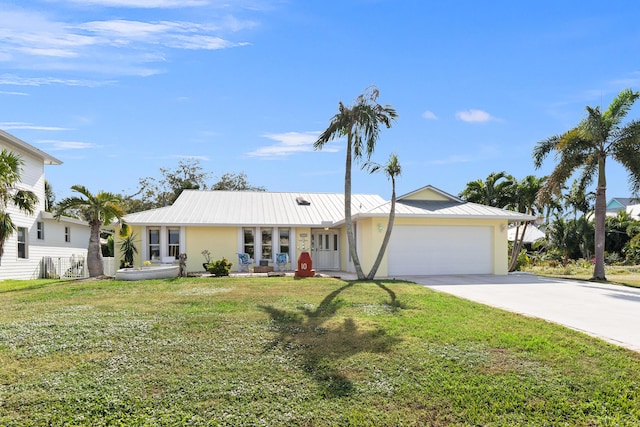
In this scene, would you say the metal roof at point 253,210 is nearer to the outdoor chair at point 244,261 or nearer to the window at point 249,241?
the window at point 249,241

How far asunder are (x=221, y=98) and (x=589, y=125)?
1419 centimetres

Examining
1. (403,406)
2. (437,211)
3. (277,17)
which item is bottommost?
(403,406)

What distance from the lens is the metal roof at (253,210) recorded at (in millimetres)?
20250

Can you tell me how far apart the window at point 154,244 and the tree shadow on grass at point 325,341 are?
41.7 ft

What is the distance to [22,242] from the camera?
1972cm

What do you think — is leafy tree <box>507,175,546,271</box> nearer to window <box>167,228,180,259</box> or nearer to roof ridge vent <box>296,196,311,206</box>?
roof ridge vent <box>296,196,311,206</box>

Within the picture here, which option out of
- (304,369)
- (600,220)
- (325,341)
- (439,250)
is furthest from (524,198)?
(304,369)

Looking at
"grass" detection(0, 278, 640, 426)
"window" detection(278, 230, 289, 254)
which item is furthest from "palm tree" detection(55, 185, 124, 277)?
"grass" detection(0, 278, 640, 426)

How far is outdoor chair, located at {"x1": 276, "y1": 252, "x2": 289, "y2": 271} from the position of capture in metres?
20.1

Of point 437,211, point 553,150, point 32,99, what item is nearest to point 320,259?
point 437,211

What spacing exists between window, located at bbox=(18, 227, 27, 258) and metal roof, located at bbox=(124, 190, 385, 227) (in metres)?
4.68

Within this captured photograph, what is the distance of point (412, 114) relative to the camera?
15.8 metres

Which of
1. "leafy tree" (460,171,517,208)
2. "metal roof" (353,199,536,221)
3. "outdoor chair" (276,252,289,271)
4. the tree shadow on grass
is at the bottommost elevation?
the tree shadow on grass

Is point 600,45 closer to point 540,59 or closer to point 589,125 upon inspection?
point 540,59
